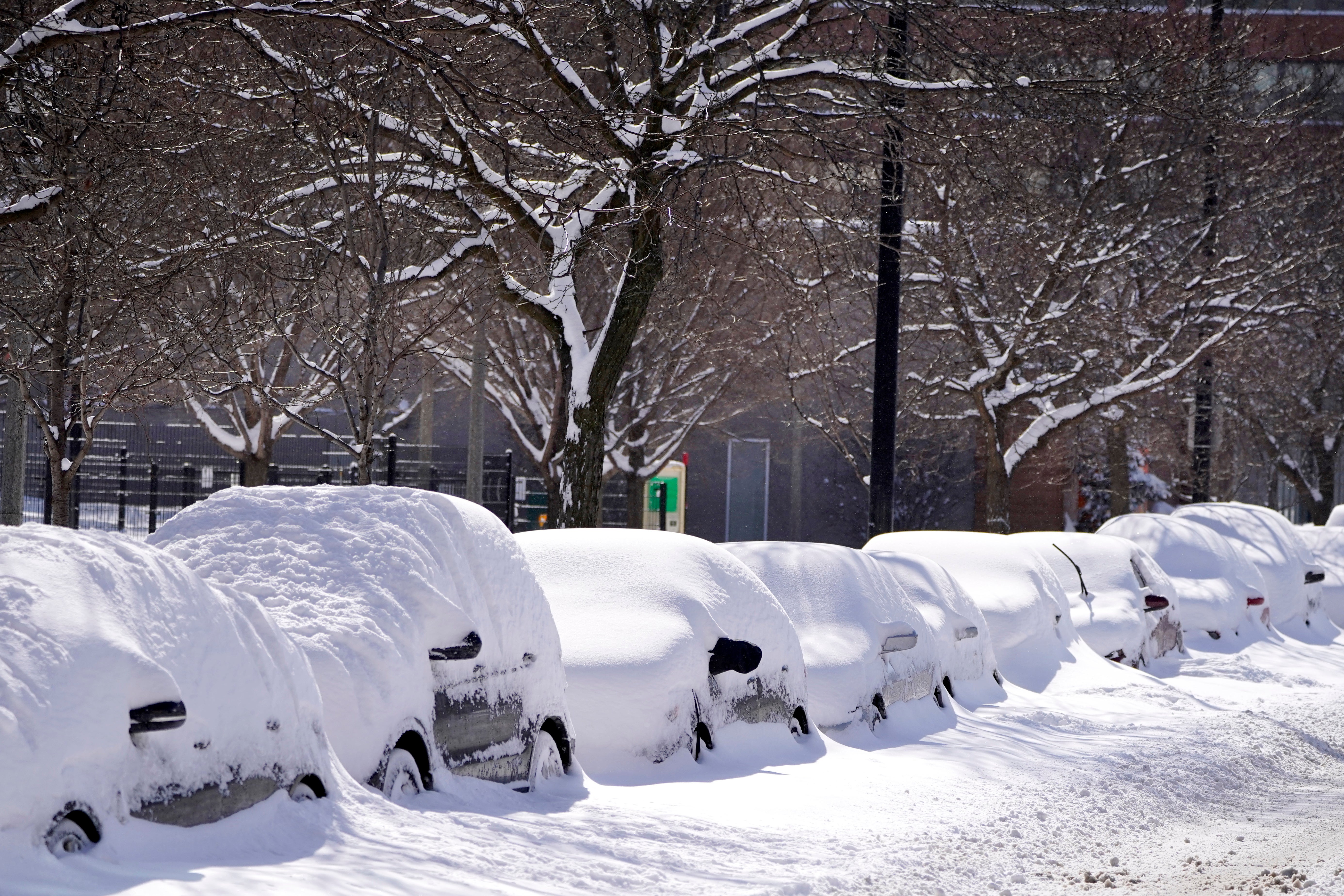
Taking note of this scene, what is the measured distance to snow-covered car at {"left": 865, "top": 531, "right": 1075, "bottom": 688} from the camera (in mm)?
12500

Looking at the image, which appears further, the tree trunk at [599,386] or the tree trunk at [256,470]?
the tree trunk at [256,470]

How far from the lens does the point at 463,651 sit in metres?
6.01

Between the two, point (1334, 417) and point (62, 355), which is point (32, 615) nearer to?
point (62, 355)

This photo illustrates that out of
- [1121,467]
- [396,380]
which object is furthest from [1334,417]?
[396,380]

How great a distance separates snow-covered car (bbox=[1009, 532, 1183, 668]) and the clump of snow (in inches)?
19.3

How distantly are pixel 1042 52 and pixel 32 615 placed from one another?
16.1m

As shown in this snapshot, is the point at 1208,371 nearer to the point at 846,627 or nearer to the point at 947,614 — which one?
the point at 947,614

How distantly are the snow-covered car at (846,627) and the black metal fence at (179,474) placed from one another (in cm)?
845

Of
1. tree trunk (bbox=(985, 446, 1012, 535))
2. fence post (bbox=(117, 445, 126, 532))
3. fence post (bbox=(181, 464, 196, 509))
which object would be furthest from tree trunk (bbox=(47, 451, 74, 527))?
tree trunk (bbox=(985, 446, 1012, 535))

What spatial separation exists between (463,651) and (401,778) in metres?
0.58

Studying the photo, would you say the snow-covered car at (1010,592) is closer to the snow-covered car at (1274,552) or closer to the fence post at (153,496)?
the snow-covered car at (1274,552)

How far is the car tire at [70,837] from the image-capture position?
12.5 feet

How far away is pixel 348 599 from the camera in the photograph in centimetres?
576

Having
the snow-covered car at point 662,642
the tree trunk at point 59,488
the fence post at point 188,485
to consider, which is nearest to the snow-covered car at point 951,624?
the snow-covered car at point 662,642
